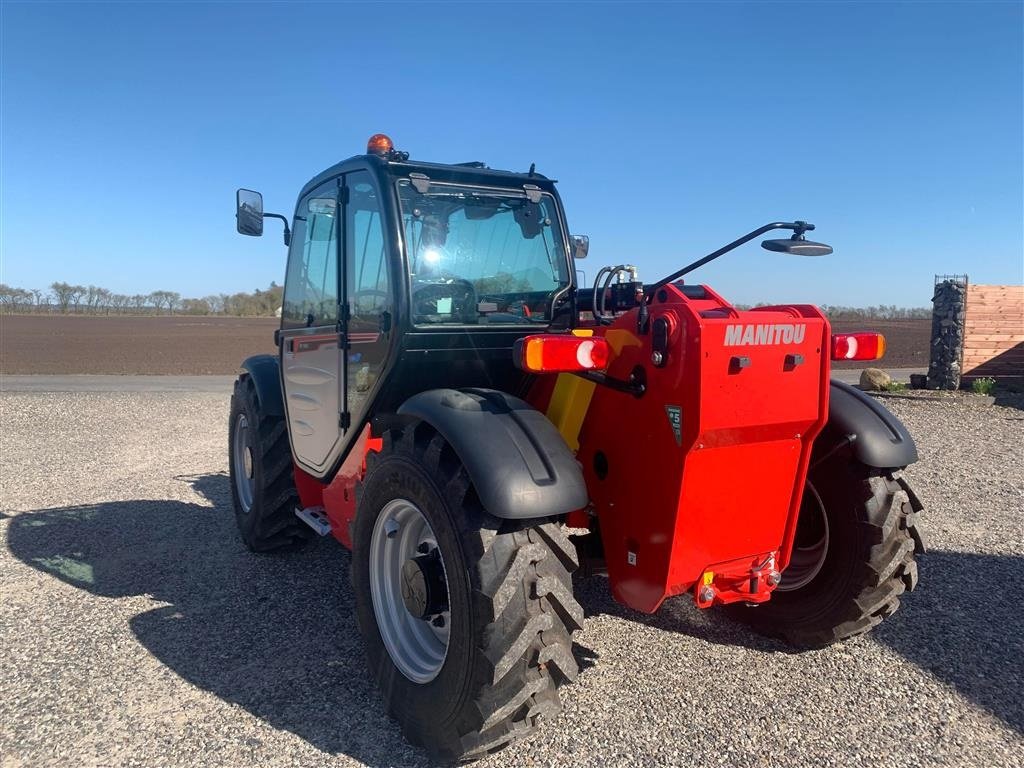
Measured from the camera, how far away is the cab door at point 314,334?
12.7 ft

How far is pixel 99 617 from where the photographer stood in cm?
395

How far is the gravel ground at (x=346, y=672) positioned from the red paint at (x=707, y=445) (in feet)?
1.84

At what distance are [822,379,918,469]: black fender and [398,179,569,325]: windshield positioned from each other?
56.4 inches

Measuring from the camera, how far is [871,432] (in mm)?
3127

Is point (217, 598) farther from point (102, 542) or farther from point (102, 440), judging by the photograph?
point (102, 440)

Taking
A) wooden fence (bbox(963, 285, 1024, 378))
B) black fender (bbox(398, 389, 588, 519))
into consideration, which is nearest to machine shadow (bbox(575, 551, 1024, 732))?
black fender (bbox(398, 389, 588, 519))

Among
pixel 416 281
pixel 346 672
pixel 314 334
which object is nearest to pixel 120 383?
pixel 314 334

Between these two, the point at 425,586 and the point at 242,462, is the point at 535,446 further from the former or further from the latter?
the point at 242,462

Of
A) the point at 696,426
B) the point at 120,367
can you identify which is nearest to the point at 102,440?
the point at 696,426

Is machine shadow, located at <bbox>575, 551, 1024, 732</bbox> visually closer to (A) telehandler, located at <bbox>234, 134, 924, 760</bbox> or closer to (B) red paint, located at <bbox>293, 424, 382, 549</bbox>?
(A) telehandler, located at <bbox>234, 134, 924, 760</bbox>

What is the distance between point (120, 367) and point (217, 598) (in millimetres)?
20577

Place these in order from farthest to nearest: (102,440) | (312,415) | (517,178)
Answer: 1. (102,440)
2. (312,415)
3. (517,178)

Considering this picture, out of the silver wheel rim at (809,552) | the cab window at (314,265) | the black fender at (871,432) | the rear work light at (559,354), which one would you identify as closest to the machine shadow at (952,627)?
the silver wheel rim at (809,552)

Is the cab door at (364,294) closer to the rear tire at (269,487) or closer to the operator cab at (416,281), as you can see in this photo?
the operator cab at (416,281)
